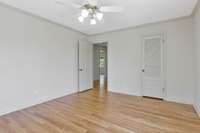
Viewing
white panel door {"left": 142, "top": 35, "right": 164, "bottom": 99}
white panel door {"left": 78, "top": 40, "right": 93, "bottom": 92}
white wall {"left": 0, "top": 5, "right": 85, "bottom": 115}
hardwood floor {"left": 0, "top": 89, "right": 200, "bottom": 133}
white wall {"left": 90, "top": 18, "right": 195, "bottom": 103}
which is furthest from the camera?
white panel door {"left": 78, "top": 40, "right": 93, "bottom": 92}

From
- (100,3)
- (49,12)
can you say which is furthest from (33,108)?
(100,3)

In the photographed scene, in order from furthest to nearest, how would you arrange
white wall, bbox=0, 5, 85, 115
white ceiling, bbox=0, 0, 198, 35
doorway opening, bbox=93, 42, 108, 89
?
doorway opening, bbox=93, 42, 108, 89
white wall, bbox=0, 5, 85, 115
white ceiling, bbox=0, 0, 198, 35

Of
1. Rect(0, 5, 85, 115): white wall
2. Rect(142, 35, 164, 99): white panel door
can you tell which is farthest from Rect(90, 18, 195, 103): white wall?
Rect(0, 5, 85, 115): white wall

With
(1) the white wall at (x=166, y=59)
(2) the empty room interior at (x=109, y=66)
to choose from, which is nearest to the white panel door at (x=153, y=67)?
(2) the empty room interior at (x=109, y=66)

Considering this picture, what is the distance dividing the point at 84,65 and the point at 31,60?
2.13m

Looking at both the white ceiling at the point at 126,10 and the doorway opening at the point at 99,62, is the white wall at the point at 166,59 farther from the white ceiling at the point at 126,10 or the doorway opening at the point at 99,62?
the doorway opening at the point at 99,62

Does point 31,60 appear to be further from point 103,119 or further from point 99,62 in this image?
point 99,62

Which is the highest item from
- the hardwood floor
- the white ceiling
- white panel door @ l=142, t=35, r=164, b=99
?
the white ceiling

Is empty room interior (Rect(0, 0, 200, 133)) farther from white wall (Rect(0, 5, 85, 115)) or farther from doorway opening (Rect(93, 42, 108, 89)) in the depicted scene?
doorway opening (Rect(93, 42, 108, 89))

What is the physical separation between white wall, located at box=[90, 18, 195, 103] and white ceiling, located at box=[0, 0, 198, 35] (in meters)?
0.42

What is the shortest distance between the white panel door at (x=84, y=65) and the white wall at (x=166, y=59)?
824mm

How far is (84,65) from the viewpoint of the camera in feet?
16.2

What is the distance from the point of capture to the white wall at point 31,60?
8.80ft

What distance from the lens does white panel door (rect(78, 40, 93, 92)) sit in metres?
4.73
